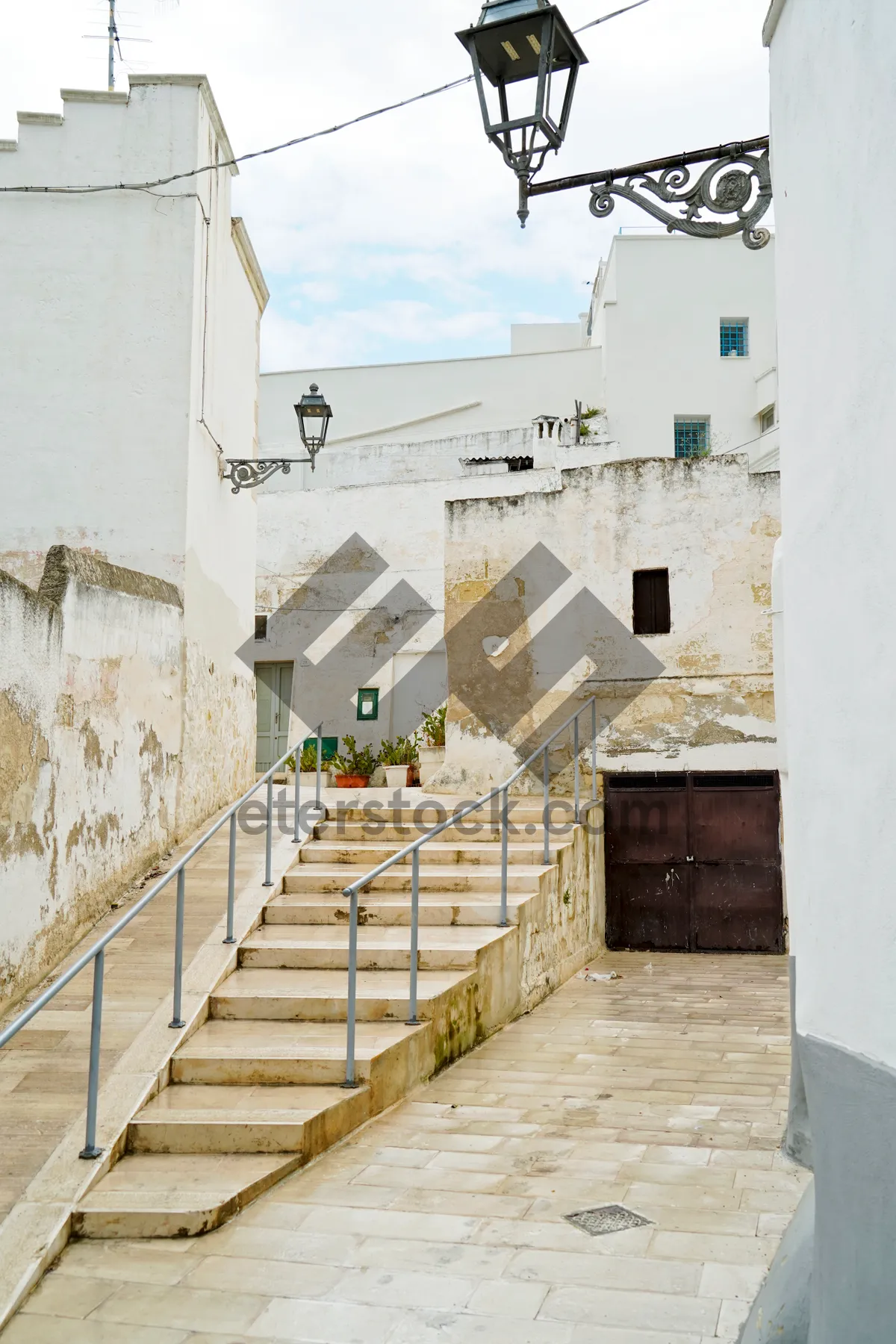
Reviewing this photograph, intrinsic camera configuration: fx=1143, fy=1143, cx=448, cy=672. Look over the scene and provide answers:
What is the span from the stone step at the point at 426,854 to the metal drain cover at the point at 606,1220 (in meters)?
4.07

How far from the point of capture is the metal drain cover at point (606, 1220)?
13.4ft

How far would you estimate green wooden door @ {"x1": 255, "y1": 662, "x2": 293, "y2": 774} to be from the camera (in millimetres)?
15727

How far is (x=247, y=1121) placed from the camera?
485 centimetres

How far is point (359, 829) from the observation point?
9102 mm

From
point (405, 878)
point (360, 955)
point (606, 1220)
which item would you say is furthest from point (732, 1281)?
point (405, 878)

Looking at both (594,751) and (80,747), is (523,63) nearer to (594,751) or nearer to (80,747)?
(80,747)

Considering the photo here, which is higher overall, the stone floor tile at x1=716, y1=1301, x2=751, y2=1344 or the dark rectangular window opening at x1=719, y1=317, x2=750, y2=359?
the dark rectangular window opening at x1=719, y1=317, x2=750, y2=359

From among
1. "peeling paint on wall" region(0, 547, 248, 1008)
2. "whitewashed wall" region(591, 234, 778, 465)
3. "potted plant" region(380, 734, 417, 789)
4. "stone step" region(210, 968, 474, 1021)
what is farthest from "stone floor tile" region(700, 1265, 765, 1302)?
"whitewashed wall" region(591, 234, 778, 465)

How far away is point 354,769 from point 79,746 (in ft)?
19.3

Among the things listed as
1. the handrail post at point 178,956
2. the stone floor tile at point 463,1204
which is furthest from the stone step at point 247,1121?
the stone floor tile at point 463,1204

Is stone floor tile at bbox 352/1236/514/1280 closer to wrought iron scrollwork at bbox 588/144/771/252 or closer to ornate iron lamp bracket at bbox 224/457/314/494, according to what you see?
wrought iron scrollwork at bbox 588/144/771/252

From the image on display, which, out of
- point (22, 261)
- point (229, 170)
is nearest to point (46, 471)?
point (22, 261)

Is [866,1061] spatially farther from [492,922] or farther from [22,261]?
[22,261]

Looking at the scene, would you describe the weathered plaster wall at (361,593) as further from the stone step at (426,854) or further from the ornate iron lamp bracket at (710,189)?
the ornate iron lamp bracket at (710,189)
